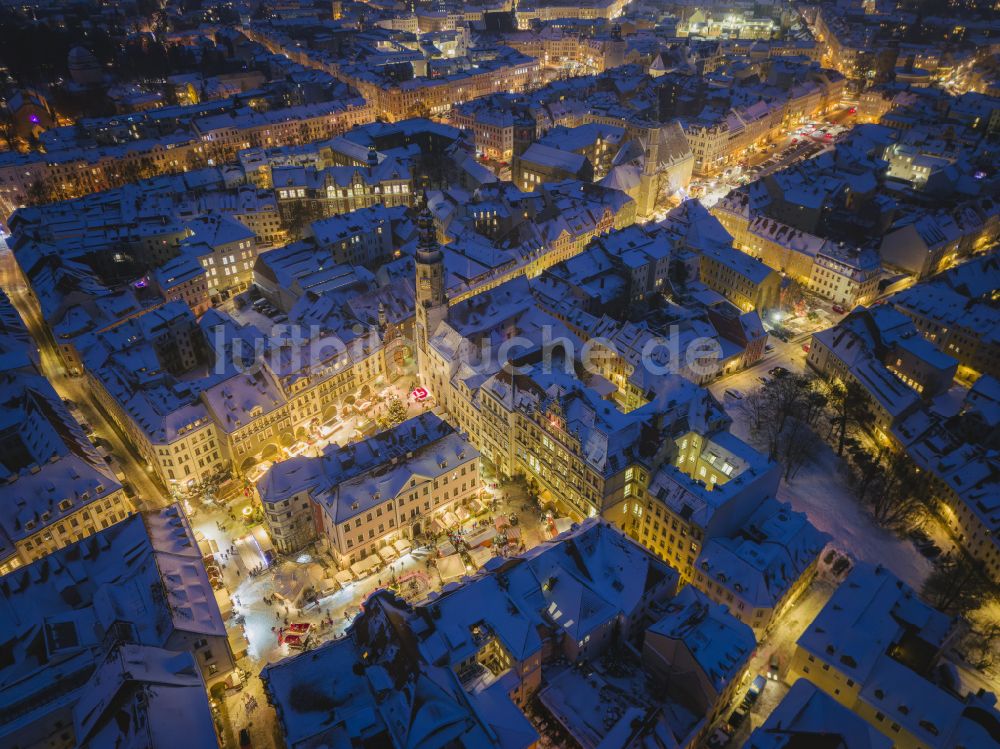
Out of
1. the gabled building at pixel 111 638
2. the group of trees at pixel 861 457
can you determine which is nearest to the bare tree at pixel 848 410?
the group of trees at pixel 861 457

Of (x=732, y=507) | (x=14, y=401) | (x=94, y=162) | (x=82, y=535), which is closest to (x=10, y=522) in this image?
(x=82, y=535)

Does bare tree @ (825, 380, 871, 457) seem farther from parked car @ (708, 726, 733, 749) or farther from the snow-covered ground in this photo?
parked car @ (708, 726, 733, 749)

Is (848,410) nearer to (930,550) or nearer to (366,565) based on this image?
(930,550)

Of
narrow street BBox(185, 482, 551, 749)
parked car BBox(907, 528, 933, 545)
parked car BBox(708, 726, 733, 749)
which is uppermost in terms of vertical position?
parked car BBox(907, 528, 933, 545)

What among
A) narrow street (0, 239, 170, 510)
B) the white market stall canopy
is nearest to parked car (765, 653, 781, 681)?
the white market stall canopy

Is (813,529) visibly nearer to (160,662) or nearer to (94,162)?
(160,662)

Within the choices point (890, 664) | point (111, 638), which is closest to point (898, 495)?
point (890, 664)

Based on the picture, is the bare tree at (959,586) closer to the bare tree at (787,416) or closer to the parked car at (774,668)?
the parked car at (774,668)

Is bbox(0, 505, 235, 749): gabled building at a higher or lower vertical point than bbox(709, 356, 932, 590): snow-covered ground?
higher

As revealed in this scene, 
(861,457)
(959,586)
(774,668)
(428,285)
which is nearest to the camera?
(774,668)
